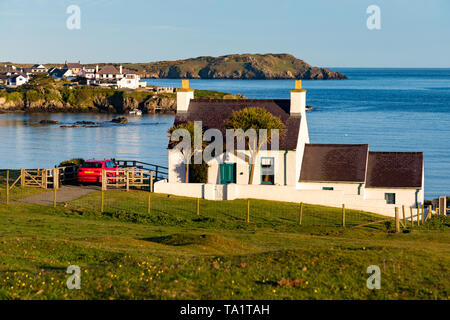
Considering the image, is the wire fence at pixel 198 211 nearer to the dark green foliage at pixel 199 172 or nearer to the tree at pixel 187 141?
the dark green foliage at pixel 199 172

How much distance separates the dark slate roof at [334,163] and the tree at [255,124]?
3430 millimetres

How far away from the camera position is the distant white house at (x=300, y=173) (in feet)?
123

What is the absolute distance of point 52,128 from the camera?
126 metres

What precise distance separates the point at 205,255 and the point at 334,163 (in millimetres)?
22204

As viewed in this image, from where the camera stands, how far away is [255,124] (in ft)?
130

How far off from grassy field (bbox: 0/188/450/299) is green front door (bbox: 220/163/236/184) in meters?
6.06

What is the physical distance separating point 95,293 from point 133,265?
3021 mm

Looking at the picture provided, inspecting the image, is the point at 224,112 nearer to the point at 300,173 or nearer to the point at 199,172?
the point at 199,172

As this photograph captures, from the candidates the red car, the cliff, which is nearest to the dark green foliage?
the red car

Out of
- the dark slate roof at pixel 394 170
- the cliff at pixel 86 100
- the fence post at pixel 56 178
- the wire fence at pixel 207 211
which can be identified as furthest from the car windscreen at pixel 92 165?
the cliff at pixel 86 100

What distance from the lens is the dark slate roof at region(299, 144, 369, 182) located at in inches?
1586
